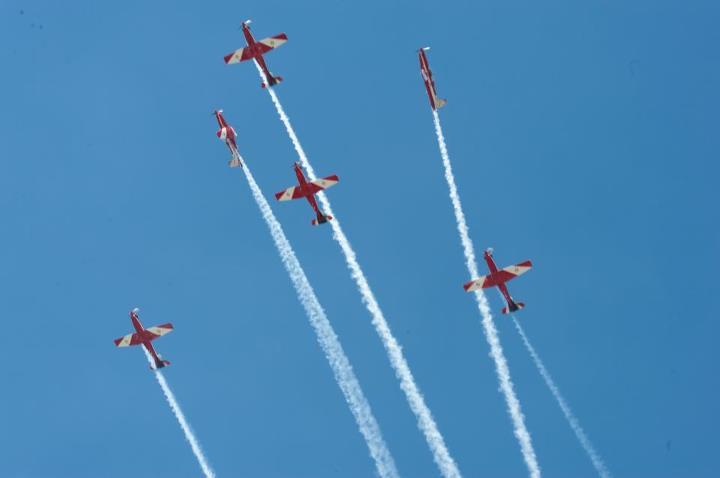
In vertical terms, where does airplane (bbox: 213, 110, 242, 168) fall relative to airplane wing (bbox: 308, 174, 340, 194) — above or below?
above

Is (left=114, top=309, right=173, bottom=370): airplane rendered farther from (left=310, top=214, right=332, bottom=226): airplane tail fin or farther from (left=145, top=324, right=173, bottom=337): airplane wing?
(left=310, top=214, right=332, bottom=226): airplane tail fin

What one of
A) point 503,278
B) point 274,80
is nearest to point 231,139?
point 274,80

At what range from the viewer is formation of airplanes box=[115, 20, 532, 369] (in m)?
102

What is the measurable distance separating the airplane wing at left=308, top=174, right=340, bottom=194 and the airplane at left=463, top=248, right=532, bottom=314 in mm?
12250

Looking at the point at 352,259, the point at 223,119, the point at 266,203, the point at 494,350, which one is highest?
the point at 223,119

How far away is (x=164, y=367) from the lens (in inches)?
4286

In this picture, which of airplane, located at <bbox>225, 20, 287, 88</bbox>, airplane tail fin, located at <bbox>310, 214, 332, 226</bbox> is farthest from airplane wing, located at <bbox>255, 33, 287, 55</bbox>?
airplane tail fin, located at <bbox>310, 214, 332, 226</bbox>

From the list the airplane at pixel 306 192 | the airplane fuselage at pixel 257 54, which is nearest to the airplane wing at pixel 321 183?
the airplane at pixel 306 192

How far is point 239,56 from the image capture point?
108062mm

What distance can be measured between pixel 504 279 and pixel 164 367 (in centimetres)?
2671

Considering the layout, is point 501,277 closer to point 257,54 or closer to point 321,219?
point 321,219

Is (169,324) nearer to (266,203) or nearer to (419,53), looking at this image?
(266,203)

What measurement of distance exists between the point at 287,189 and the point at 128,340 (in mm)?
17707

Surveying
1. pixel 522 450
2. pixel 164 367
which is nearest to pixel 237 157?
pixel 164 367
